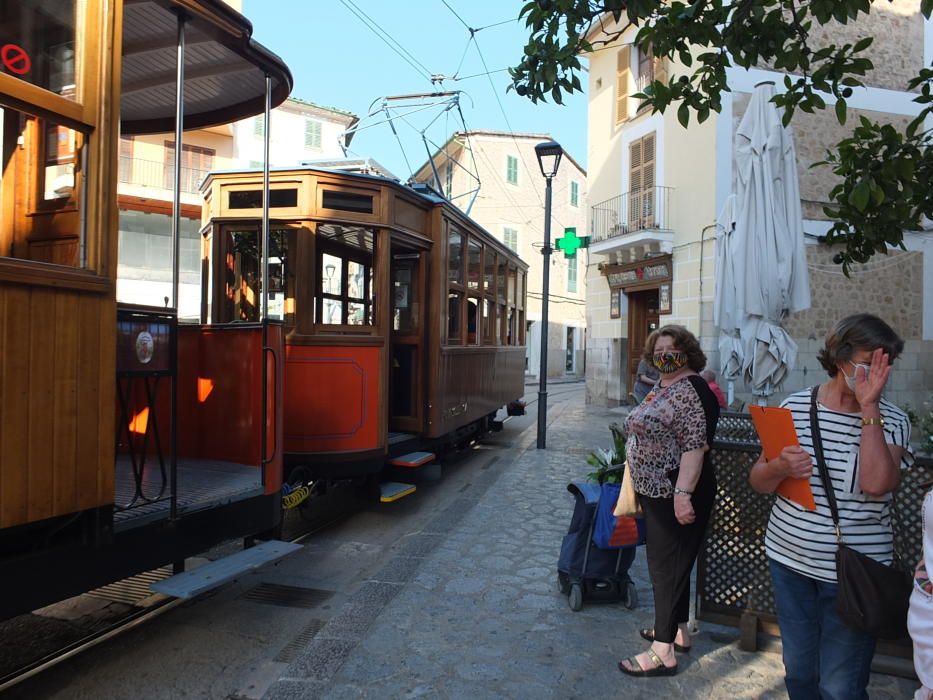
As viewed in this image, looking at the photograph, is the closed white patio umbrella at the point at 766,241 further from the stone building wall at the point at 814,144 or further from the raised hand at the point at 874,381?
the stone building wall at the point at 814,144

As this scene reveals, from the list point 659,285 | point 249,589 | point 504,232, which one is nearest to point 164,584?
point 249,589

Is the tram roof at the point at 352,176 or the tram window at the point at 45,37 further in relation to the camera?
the tram roof at the point at 352,176

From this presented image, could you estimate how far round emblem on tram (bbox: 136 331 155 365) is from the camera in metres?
3.11

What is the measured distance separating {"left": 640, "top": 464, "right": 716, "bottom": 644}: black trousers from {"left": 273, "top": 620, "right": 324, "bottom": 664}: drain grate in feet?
5.83

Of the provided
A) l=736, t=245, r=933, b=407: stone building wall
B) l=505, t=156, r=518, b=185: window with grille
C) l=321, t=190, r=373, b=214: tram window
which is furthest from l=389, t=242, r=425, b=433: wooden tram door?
l=505, t=156, r=518, b=185: window with grille

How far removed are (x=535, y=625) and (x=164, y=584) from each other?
1931 mm

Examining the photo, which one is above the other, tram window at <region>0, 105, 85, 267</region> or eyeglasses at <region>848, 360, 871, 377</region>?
tram window at <region>0, 105, 85, 267</region>

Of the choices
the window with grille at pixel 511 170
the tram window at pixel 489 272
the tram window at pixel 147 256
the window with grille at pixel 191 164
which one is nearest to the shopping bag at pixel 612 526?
the tram window at pixel 489 272

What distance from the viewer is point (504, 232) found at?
2947cm

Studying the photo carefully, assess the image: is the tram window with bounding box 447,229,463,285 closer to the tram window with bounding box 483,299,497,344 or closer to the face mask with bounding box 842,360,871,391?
the tram window with bounding box 483,299,497,344

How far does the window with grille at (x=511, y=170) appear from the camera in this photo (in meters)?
29.5

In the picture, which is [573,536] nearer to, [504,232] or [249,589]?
[249,589]

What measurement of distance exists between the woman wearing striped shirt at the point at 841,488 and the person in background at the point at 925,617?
1.36ft

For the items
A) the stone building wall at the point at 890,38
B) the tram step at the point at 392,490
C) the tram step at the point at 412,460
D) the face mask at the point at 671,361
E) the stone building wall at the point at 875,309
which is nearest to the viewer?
the face mask at the point at 671,361
